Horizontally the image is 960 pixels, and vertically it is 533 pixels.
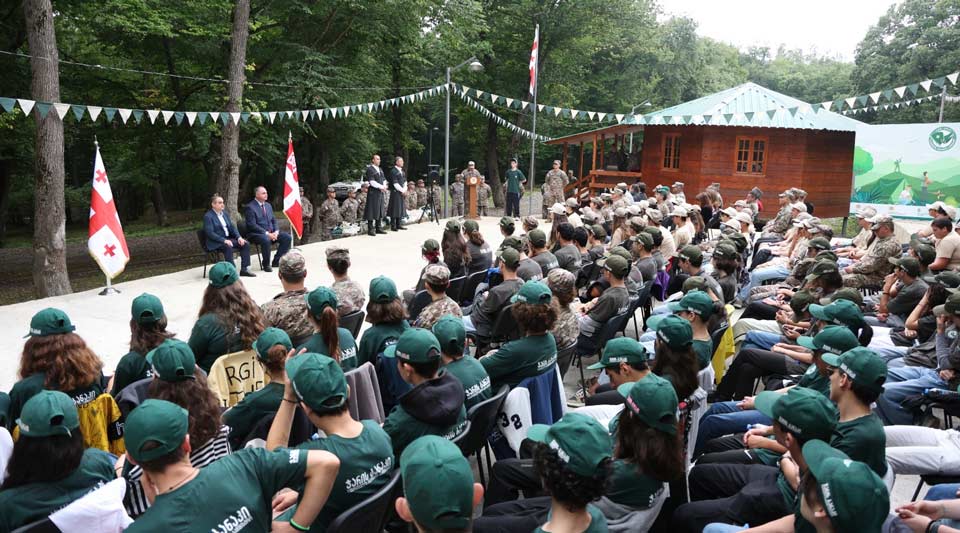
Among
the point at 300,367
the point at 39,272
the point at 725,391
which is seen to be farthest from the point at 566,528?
Result: the point at 39,272

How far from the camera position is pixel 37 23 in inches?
395

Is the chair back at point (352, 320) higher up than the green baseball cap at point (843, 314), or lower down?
lower down

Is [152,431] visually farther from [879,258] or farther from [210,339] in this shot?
[879,258]

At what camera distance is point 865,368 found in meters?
3.04

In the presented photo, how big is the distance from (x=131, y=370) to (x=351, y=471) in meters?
2.04

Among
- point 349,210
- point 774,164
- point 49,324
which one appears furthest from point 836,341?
point 349,210

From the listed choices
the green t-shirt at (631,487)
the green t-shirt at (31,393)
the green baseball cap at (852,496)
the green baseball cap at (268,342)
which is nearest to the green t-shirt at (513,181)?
the green baseball cap at (268,342)

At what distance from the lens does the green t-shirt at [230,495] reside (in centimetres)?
207

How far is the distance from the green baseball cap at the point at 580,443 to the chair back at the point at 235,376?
2.49m

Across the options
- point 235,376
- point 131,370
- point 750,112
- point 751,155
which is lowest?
point 235,376

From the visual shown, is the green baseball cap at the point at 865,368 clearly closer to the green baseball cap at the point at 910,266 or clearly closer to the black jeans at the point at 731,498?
the black jeans at the point at 731,498

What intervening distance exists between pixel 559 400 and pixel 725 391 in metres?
1.54

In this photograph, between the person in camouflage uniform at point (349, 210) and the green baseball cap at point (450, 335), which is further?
the person in camouflage uniform at point (349, 210)

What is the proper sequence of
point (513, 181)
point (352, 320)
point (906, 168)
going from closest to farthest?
1. point (352, 320)
2. point (906, 168)
3. point (513, 181)
